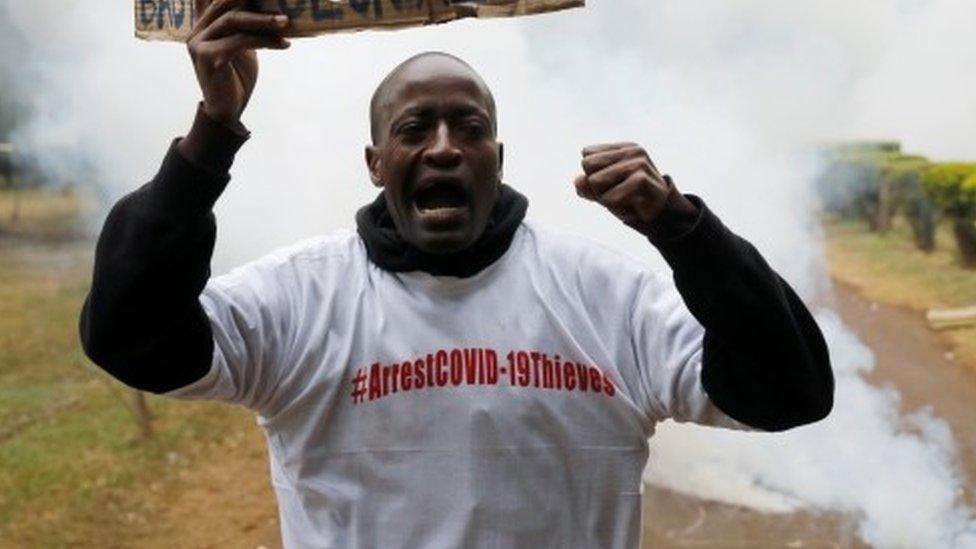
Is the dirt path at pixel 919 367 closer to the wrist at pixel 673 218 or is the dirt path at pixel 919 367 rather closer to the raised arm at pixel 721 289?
the raised arm at pixel 721 289

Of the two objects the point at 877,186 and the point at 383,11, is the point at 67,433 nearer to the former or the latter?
the point at 383,11

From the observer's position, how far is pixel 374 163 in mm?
2418

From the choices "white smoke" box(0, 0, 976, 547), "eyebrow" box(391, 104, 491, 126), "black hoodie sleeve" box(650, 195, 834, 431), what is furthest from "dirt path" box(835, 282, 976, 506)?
"eyebrow" box(391, 104, 491, 126)

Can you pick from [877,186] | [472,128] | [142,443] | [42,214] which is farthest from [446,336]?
[877,186]

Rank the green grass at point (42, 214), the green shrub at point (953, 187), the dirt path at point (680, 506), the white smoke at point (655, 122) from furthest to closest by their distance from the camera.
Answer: the green shrub at point (953, 187) → the green grass at point (42, 214) → the white smoke at point (655, 122) → the dirt path at point (680, 506)

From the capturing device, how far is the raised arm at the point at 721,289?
197 cm

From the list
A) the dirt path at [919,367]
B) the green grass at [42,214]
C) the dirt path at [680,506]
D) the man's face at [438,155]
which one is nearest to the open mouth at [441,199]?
the man's face at [438,155]

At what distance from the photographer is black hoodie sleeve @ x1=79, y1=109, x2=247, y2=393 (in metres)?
1.98

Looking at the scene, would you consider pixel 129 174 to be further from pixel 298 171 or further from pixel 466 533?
pixel 466 533

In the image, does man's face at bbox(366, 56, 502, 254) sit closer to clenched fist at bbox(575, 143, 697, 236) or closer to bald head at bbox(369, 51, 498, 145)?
bald head at bbox(369, 51, 498, 145)

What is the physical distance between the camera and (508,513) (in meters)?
2.05

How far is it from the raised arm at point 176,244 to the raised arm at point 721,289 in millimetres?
528

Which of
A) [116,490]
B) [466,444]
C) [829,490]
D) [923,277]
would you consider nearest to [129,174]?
[116,490]

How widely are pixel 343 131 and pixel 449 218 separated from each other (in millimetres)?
5977
